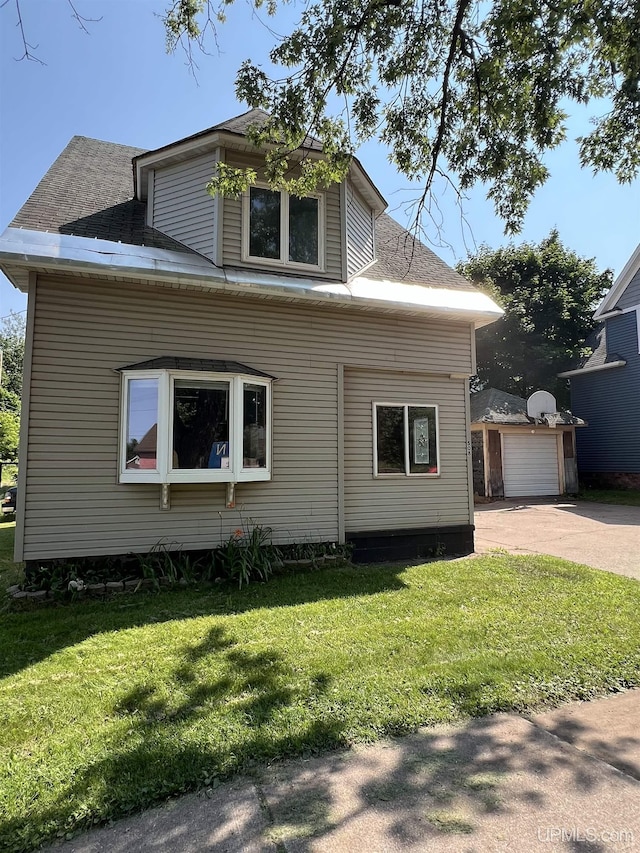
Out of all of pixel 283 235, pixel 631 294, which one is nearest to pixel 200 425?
pixel 283 235

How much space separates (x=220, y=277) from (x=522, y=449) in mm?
12236

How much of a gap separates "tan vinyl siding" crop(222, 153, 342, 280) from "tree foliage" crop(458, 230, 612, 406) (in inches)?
711

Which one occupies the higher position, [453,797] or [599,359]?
[599,359]

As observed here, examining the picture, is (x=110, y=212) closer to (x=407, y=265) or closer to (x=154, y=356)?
(x=154, y=356)

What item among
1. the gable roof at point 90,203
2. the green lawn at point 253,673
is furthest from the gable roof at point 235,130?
the green lawn at point 253,673

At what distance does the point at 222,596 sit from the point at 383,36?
637 centimetres

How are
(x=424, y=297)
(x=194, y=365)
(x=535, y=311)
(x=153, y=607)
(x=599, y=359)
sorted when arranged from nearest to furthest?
1. (x=153, y=607)
2. (x=194, y=365)
3. (x=424, y=297)
4. (x=599, y=359)
5. (x=535, y=311)

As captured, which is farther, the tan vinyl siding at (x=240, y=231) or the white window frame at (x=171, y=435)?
the tan vinyl siding at (x=240, y=231)

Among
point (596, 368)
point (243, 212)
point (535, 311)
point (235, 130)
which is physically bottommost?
point (596, 368)

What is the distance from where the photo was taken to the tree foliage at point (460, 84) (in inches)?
174

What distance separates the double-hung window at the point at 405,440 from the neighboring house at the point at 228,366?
2cm

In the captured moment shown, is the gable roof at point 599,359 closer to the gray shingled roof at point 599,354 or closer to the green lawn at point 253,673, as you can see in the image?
the gray shingled roof at point 599,354

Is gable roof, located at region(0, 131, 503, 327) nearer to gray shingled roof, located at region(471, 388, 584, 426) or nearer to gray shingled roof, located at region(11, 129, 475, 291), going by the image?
gray shingled roof, located at region(11, 129, 475, 291)

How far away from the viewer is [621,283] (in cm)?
1622
